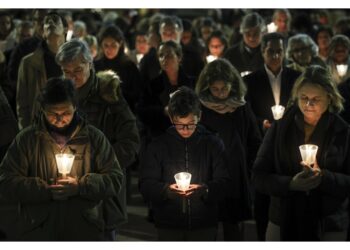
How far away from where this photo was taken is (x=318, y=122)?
19.6 ft

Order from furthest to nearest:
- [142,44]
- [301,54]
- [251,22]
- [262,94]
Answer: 1. [142,44]
2. [251,22]
3. [301,54]
4. [262,94]

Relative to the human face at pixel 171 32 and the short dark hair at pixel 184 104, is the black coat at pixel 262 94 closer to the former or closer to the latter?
the short dark hair at pixel 184 104

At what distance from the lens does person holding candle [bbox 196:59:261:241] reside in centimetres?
755

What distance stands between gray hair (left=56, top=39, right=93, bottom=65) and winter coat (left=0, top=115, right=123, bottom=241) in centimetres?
113

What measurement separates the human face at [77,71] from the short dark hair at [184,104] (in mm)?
812

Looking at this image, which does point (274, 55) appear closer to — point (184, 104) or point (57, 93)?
point (184, 104)

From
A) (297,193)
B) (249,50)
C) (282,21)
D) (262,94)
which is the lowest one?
(297,193)

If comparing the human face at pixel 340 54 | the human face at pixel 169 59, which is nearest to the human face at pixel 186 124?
the human face at pixel 169 59

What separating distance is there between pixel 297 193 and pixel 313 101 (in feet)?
1.83

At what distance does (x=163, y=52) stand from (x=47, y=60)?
1.68 metres

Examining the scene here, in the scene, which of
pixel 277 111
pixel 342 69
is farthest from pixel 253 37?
pixel 277 111

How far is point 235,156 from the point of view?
7566mm

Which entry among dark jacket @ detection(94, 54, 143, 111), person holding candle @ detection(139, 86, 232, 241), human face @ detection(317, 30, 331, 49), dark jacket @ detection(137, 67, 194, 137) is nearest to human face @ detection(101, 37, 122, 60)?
dark jacket @ detection(94, 54, 143, 111)
